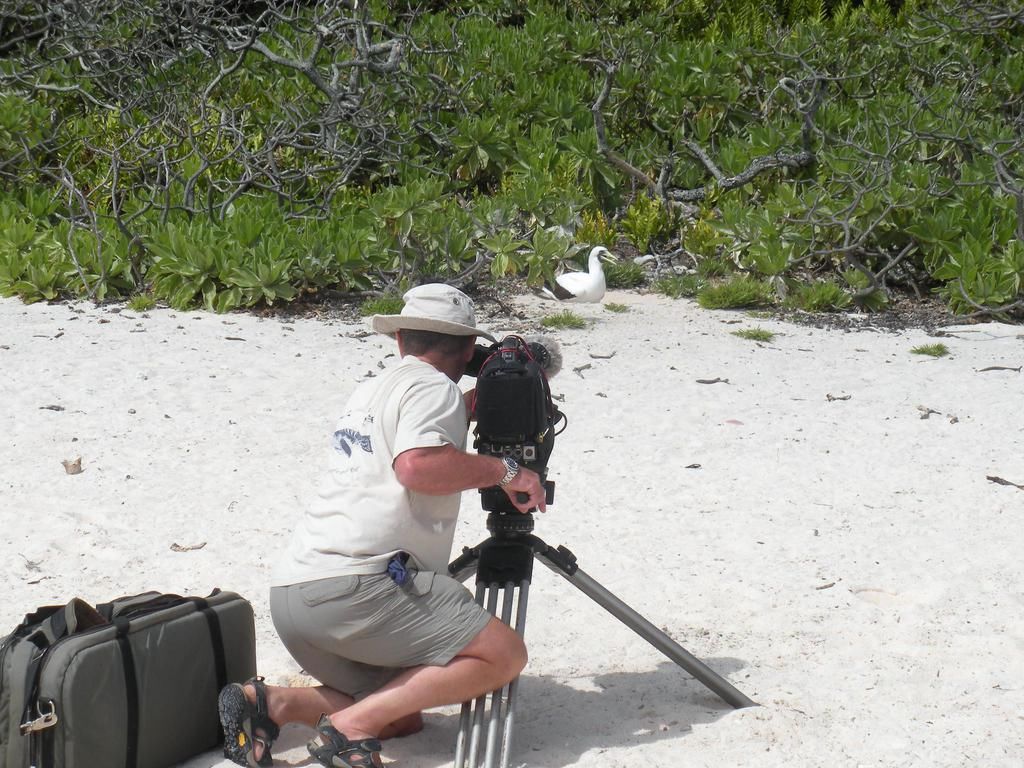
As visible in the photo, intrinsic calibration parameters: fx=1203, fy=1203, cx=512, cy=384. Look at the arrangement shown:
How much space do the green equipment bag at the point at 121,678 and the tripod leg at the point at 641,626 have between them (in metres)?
0.78

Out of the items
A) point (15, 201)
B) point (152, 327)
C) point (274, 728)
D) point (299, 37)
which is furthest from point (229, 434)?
point (299, 37)

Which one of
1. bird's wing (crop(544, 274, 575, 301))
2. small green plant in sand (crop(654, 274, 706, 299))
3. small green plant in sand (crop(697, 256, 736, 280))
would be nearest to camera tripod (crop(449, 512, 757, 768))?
bird's wing (crop(544, 274, 575, 301))

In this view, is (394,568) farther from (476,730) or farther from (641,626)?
(641,626)

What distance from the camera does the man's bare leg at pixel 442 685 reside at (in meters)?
2.78

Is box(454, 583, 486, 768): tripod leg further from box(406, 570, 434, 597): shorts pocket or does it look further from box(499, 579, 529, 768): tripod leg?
box(406, 570, 434, 597): shorts pocket

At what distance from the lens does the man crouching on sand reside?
2.71 metres

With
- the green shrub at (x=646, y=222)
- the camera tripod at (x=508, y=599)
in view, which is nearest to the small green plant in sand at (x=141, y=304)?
the green shrub at (x=646, y=222)

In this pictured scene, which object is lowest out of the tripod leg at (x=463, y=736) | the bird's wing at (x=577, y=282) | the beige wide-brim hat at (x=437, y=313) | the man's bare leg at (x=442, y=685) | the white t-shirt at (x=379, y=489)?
the bird's wing at (x=577, y=282)

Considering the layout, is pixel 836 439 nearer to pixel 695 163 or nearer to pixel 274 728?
pixel 274 728

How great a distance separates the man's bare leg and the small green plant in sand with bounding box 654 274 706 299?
5.92m

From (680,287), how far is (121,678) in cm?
635

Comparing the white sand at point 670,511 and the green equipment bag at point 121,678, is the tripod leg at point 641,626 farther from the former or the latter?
the green equipment bag at point 121,678

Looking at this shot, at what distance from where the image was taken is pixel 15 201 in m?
9.23

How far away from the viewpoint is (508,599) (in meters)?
2.97
